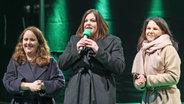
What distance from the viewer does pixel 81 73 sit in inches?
106

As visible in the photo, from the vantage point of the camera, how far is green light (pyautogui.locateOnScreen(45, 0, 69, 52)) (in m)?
5.12

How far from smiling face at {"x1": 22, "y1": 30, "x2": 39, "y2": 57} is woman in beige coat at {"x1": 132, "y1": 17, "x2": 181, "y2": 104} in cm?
81

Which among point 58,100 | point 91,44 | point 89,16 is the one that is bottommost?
point 58,100

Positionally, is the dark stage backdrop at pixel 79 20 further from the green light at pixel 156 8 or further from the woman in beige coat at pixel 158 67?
the woman in beige coat at pixel 158 67

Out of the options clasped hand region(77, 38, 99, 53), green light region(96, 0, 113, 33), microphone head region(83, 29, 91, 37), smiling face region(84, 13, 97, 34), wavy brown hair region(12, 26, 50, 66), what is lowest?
wavy brown hair region(12, 26, 50, 66)

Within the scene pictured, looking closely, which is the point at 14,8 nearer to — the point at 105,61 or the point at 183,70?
the point at 183,70

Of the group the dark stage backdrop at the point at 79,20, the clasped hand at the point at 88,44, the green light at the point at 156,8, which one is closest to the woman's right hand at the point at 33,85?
the clasped hand at the point at 88,44

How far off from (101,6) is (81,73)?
2.52 meters

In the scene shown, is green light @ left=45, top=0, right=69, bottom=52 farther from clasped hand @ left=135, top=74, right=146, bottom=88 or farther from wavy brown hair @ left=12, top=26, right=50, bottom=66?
clasped hand @ left=135, top=74, right=146, bottom=88

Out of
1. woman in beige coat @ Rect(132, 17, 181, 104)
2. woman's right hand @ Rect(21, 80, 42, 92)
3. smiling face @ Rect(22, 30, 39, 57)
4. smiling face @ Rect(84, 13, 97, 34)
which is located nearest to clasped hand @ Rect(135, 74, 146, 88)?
woman in beige coat @ Rect(132, 17, 181, 104)

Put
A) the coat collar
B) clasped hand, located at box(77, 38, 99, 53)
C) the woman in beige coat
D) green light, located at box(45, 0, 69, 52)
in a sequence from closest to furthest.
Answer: clasped hand, located at box(77, 38, 99, 53) < the woman in beige coat < the coat collar < green light, located at box(45, 0, 69, 52)

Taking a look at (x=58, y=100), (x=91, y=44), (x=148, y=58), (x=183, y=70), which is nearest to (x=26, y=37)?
(x=91, y=44)

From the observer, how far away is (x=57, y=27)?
5.15 m

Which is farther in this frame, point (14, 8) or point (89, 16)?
point (14, 8)
